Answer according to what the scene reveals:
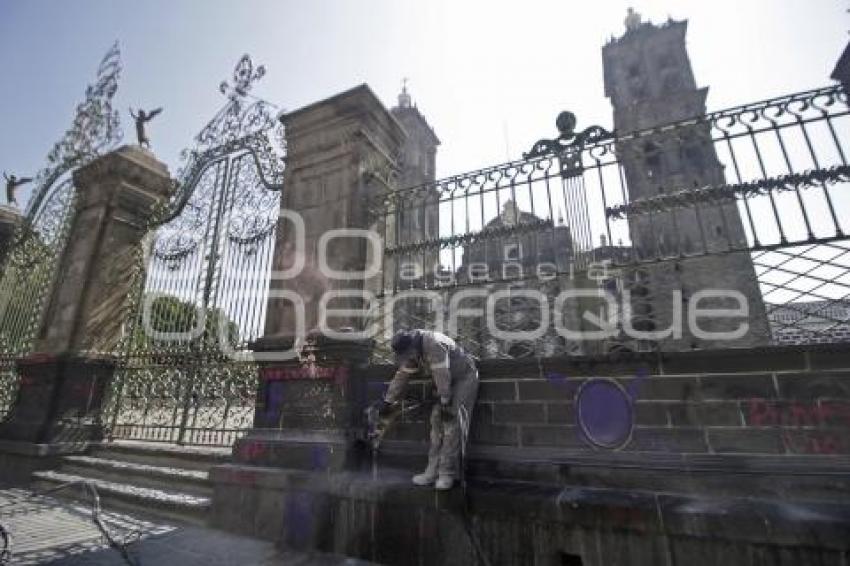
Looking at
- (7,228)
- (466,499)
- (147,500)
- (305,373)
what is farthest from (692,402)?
(7,228)

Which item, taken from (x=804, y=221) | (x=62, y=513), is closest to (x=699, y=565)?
(x=804, y=221)

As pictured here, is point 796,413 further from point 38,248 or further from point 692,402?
point 38,248

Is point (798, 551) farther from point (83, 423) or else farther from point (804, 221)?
point (83, 423)

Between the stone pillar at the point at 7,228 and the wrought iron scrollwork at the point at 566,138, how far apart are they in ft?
41.1

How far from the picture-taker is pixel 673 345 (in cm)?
1977

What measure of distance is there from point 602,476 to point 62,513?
5992 mm

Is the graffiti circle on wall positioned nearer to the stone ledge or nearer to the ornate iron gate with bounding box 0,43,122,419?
the stone ledge

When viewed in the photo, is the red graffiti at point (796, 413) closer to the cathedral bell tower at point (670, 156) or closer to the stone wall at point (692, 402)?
the stone wall at point (692, 402)

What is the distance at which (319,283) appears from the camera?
500 cm

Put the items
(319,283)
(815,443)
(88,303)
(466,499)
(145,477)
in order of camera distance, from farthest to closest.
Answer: (88,303) → (145,477) → (319,283) → (466,499) → (815,443)

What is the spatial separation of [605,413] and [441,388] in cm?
136

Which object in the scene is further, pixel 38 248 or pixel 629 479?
pixel 38 248

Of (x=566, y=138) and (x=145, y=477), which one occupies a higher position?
(x=566, y=138)

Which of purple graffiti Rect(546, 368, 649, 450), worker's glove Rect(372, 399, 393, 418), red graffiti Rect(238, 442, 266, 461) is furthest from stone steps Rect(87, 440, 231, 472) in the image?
purple graffiti Rect(546, 368, 649, 450)
